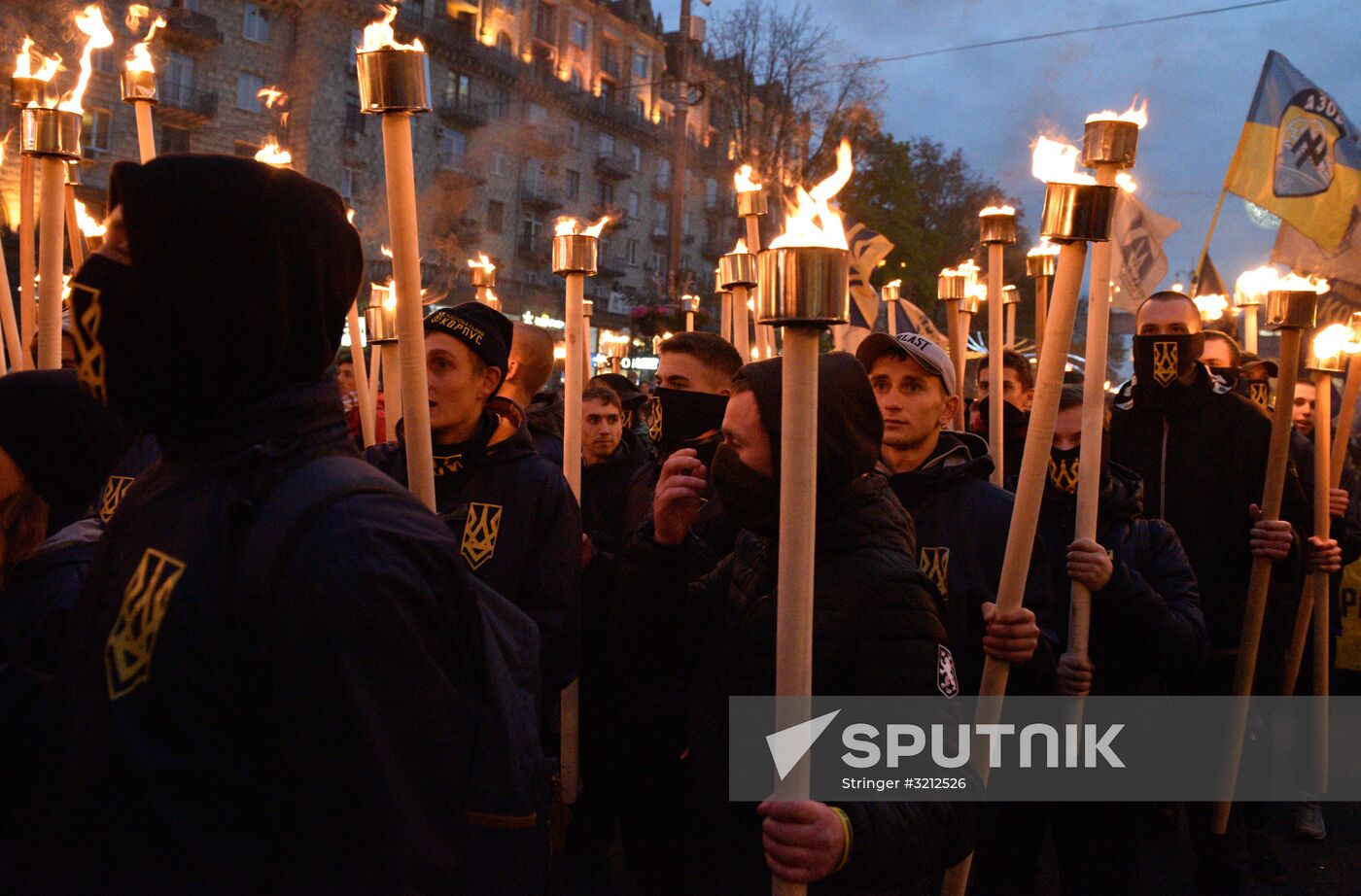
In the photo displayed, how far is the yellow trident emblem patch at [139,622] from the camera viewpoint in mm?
1195

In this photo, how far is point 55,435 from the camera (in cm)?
194

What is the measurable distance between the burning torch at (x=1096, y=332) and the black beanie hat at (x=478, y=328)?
1.68m

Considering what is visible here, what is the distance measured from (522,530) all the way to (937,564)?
115 centimetres

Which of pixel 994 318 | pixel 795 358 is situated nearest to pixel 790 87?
pixel 994 318

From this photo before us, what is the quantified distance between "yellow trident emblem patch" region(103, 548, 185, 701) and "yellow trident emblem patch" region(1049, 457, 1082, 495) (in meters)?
2.89

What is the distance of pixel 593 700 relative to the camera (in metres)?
3.38

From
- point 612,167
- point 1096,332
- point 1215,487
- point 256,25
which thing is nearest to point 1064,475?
point 1096,332

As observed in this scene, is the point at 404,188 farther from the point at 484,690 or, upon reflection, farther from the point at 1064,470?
the point at 1064,470

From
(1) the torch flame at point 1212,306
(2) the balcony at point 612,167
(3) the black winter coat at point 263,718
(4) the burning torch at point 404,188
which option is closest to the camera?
(3) the black winter coat at point 263,718

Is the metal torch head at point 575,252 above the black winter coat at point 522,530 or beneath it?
above

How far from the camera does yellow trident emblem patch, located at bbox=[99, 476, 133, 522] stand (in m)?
3.26

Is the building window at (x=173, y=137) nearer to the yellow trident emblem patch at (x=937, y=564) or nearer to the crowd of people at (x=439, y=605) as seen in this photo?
the crowd of people at (x=439, y=605)

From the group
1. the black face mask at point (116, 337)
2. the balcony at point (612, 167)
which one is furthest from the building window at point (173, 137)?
the black face mask at point (116, 337)

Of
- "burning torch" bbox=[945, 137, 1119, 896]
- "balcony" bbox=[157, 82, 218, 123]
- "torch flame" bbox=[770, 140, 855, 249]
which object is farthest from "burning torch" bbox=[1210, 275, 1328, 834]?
"balcony" bbox=[157, 82, 218, 123]
